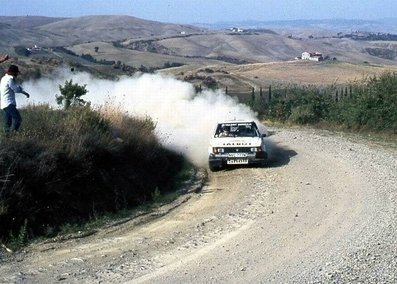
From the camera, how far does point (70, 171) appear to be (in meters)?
13.6

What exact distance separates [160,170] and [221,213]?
16.4 feet

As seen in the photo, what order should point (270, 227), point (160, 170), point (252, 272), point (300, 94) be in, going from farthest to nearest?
point (300, 94) → point (160, 170) → point (270, 227) → point (252, 272)

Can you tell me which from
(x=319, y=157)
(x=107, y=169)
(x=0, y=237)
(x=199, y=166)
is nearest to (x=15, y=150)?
(x=0, y=237)

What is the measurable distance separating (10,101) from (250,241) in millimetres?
7057

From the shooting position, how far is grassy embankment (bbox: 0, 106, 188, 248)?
1184 centimetres

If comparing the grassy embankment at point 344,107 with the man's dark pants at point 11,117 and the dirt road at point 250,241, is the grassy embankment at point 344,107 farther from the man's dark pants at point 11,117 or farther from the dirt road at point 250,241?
the man's dark pants at point 11,117

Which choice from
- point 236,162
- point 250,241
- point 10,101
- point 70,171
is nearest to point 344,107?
point 236,162

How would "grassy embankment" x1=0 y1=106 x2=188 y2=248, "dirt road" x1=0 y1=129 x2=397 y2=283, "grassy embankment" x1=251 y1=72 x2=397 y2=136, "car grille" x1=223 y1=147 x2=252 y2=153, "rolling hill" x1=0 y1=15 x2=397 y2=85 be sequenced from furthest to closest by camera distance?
Answer: "rolling hill" x1=0 y1=15 x2=397 y2=85, "grassy embankment" x1=251 y1=72 x2=397 y2=136, "car grille" x1=223 y1=147 x2=252 y2=153, "grassy embankment" x1=0 y1=106 x2=188 y2=248, "dirt road" x1=0 y1=129 x2=397 y2=283

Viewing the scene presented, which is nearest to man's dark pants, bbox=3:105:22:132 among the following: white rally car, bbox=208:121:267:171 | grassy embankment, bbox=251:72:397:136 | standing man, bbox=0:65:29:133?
standing man, bbox=0:65:29:133

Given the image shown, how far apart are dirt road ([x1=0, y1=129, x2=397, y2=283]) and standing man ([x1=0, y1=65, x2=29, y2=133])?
13.3 ft

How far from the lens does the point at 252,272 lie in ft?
30.7

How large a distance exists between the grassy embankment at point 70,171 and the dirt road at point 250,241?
1137 millimetres

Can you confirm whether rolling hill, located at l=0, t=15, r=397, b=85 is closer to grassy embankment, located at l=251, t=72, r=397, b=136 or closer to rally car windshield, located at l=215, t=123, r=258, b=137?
grassy embankment, located at l=251, t=72, r=397, b=136

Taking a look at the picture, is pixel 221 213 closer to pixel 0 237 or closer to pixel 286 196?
pixel 286 196
